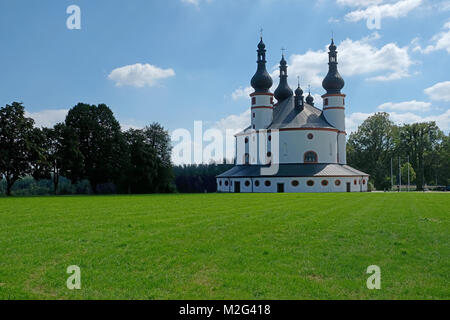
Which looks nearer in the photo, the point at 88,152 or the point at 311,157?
the point at 88,152

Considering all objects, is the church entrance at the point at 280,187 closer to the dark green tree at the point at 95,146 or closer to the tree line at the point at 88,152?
the tree line at the point at 88,152

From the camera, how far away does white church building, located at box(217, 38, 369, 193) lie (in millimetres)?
52688

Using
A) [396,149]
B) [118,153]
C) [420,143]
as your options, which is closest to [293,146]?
[118,153]

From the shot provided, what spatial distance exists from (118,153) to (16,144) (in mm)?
12714

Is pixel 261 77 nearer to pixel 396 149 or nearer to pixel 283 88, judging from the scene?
pixel 283 88

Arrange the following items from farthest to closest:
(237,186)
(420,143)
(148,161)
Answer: (420,143) < (237,186) < (148,161)

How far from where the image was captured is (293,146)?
5594 cm

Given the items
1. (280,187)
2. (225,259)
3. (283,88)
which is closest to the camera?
(225,259)

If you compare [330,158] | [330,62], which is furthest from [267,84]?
[330,158]

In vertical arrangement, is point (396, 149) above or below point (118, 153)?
above

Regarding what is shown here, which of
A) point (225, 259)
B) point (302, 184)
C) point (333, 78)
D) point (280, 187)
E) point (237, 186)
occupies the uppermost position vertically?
point (333, 78)

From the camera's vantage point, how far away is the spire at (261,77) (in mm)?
59750
